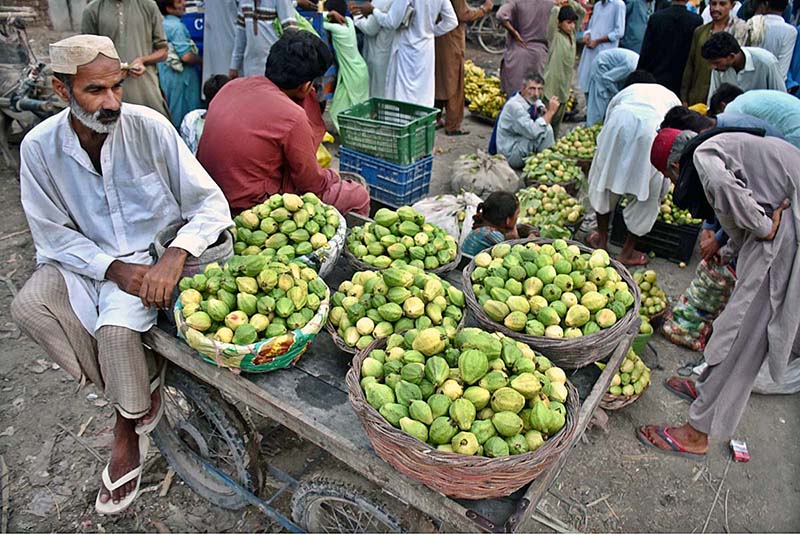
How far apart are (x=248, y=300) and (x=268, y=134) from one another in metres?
1.48

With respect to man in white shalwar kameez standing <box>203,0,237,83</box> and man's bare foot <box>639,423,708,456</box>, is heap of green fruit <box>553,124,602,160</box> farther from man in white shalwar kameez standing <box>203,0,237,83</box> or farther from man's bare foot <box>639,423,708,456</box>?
man in white shalwar kameez standing <box>203,0,237,83</box>

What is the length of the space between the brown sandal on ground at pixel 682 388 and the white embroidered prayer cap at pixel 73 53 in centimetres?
390

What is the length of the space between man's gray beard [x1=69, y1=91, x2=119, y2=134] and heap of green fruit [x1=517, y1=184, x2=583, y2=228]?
143 inches

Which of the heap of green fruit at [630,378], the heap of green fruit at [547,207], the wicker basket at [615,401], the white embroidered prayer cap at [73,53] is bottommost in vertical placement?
the wicker basket at [615,401]

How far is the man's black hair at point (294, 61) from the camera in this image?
3596 millimetres

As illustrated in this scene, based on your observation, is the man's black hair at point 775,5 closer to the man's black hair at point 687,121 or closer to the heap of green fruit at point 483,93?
the man's black hair at point 687,121

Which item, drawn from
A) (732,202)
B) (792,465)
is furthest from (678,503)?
(732,202)

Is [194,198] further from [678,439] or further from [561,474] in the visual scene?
[678,439]

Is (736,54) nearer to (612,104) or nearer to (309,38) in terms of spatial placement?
(612,104)

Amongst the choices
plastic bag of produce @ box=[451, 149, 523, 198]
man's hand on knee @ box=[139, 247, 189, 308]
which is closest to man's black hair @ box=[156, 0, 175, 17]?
plastic bag of produce @ box=[451, 149, 523, 198]

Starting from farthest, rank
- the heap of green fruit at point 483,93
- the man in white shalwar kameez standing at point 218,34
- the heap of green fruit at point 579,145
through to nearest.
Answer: the heap of green fruit at point 483,93
the heap of green fruit at point 579,145
the man in white shalwar kameez standing at point 218,34

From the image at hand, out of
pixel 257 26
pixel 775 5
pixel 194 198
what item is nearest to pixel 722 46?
pixel 775 5

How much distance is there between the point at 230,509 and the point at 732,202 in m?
2.98

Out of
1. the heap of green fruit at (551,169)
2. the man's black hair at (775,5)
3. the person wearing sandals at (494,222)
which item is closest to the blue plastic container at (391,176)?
the heap of green fruit at (551,169)
